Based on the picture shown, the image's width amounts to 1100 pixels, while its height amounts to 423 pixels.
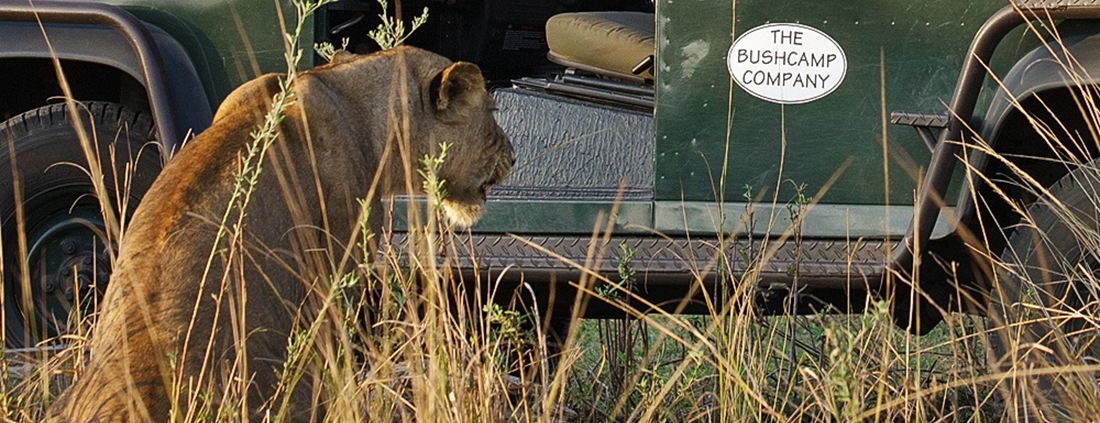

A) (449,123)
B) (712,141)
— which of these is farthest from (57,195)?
(712,141)

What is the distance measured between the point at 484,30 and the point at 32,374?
226 cm

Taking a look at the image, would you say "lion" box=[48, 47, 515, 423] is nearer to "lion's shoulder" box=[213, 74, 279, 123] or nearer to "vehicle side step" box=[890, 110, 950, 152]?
"lion's shoulder" box=[213, 74, 279, 123]

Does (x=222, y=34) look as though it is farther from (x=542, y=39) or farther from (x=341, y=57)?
(x=542, y=39)

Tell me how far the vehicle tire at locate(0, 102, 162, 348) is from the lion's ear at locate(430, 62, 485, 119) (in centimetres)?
91

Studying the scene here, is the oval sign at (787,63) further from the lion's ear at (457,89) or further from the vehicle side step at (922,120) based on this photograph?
the lion's ear at (457,89)

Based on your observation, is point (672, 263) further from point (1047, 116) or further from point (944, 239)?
point (1047, 116)

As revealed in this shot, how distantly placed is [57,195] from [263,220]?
4.29ft

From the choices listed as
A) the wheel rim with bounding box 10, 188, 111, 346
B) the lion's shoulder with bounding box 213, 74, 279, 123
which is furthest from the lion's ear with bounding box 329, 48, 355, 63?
the wheel rim with bounding box 10, 188, 111, 346

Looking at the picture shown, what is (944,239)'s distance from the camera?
3.65 m

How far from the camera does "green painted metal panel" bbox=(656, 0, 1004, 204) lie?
3629 millimetres

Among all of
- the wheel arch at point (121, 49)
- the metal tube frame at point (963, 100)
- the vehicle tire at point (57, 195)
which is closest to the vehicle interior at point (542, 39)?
the wheel arch at point (121, 49)

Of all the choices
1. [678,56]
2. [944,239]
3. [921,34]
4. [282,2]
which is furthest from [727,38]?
[282,2]

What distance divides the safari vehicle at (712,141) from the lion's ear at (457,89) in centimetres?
44

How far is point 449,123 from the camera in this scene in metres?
3.32
